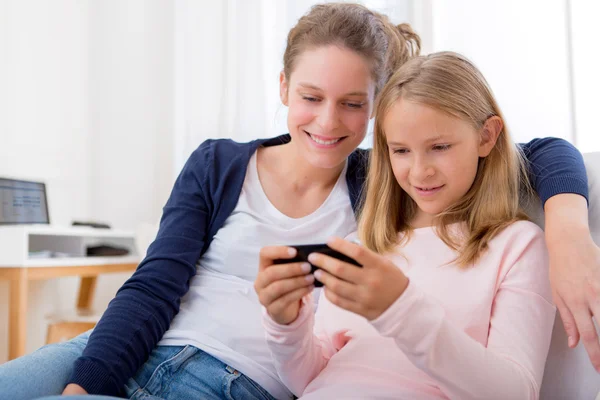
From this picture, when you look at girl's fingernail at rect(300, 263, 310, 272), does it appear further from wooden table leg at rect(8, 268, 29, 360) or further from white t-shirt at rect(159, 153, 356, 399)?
wooden table leg at rect(8, 268, 29, 360)

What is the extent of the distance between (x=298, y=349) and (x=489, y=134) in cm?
51

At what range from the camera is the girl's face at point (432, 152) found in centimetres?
102

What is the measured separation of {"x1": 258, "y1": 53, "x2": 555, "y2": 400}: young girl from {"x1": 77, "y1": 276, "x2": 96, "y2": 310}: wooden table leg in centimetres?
207

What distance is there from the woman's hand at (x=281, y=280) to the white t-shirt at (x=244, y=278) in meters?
0.32

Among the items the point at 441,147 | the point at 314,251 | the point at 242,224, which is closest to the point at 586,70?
the point at 441,147

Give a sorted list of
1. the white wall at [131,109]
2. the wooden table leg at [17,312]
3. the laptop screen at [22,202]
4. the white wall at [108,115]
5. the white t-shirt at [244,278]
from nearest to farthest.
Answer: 1. the white t-shirt at [244,278]
2. the wooden table leg at [17,312]
3. the laptop screen at [22,202]
4. the white wall at [108,115]
5. the white wall at [131,109]

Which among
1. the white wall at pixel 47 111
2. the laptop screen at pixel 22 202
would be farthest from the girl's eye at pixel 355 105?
the white wall at pixel 47 111

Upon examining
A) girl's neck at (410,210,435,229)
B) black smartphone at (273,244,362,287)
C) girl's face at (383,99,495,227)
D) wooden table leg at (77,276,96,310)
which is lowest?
wooden table leg at (77,276,96,310)

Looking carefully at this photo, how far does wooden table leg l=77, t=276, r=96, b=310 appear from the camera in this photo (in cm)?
294

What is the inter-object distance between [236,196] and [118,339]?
1.24 feet

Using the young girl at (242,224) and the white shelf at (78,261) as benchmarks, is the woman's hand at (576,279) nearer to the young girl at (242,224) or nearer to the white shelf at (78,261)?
the young girl at (242,224)

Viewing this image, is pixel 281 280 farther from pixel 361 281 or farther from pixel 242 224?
pixel 242 224

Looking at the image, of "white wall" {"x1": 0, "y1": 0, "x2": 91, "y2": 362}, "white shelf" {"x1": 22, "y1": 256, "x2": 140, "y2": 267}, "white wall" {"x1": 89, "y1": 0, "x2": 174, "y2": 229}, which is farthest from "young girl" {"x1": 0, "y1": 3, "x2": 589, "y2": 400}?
"white wall" {"x1": 89, "y1": 0, "x2": 174, "y2": 229}

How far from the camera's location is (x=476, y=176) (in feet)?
3.65
